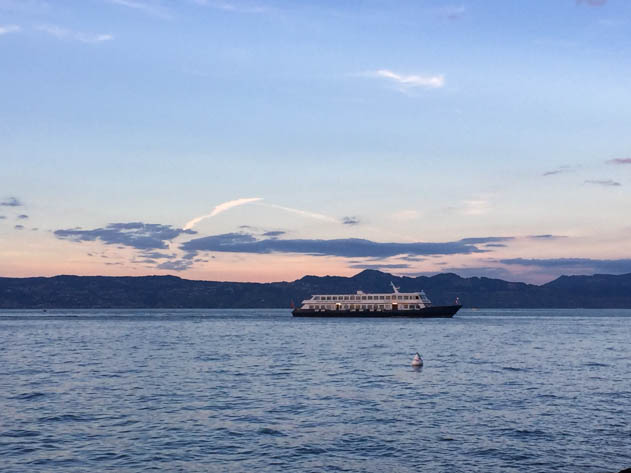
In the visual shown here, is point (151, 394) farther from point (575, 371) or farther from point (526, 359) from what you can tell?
point (526, 359)

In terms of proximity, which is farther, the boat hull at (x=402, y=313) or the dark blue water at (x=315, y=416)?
→ the boat hull at (x=402, y=313)

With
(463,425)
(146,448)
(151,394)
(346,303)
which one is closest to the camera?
(146,448)

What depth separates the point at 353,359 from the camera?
67.1 m

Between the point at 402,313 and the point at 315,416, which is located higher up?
the point at 315,416

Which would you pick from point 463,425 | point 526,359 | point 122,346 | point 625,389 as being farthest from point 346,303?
point 463,425

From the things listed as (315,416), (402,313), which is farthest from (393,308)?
(315,416)

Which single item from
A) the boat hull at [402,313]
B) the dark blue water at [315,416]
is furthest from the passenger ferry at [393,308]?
the dark blue water at [315,416]

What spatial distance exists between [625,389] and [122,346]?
216 ft

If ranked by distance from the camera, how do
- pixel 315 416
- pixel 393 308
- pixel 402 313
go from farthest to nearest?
pixel 393 308 < pixel 402 313 < pixel 315 416

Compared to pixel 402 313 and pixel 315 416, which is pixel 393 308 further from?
pixel 315 416

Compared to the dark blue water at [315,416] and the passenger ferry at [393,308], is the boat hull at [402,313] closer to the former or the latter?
the passenger ferry at [393,308]

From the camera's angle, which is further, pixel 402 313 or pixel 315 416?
pixel 402 313

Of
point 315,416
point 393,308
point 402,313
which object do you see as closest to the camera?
point 315,416

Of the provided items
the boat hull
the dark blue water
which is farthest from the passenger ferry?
the dark blue water
